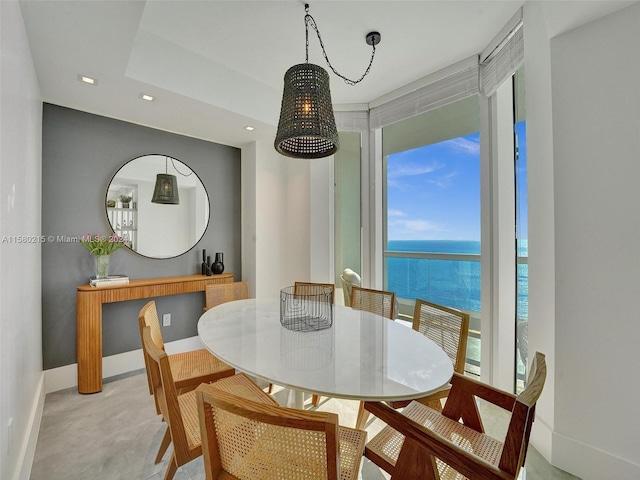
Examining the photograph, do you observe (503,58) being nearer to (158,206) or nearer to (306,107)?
(306,107)

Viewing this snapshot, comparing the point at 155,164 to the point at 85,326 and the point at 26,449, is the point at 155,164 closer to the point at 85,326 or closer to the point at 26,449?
the point at 85,326

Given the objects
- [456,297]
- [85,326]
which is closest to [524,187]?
[456,297]

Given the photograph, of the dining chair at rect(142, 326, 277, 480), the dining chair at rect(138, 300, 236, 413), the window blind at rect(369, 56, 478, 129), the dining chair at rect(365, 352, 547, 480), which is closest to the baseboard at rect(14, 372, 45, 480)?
the dining chair at rect(138, 300, 236, 413)

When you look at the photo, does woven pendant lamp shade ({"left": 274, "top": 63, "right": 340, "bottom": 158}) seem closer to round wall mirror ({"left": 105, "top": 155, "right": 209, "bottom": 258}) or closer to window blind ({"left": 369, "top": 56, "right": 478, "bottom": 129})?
window blind ({"left": 369, "top": 56, "right": 478, "bottom": 129})

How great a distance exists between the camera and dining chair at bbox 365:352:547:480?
83cm

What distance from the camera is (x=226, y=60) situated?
2.44 metres

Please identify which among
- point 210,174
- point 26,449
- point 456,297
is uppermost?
point 210,174

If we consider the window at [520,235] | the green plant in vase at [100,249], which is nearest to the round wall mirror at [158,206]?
the green plant in vase at [100,249]

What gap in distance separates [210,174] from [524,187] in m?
3.06

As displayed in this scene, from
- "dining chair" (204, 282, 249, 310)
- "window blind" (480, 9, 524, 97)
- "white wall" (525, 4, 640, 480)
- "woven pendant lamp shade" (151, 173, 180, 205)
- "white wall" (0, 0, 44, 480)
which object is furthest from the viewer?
"woven pendant lamp shade" (151, 173, 180, 205)

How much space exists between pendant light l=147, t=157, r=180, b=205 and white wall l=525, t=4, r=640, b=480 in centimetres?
316

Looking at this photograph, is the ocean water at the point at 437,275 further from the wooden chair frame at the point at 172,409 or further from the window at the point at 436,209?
the wooden chair frame at the point at 172,409

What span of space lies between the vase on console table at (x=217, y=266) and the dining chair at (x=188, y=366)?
1364mm

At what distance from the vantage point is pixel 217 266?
329 centimetres
